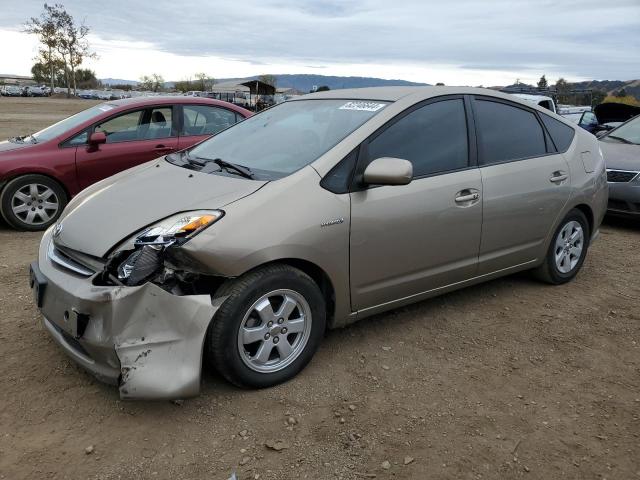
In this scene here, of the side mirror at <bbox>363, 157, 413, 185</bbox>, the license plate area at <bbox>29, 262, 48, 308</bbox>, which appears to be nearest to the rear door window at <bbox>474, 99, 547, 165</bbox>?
the side mirror at <bbox>363, 157, 413, 185</bbox>

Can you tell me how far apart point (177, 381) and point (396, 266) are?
4.94ft

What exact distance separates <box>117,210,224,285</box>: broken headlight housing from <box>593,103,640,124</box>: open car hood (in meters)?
10.7

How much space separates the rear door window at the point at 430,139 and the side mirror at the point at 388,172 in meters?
0.19

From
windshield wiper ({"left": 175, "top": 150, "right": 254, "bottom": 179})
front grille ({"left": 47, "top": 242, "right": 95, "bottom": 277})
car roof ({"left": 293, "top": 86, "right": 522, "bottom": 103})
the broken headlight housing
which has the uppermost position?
car roof ({"left": 293, "top": 86, "right": 522, "bottom": 103})

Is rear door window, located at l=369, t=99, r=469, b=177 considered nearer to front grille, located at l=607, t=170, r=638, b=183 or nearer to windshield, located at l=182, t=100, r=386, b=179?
windshield, located at l=182, t=100, r=386, b=179

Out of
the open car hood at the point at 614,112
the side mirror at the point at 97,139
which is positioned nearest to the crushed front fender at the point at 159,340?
the side mirror at the point at 97,139

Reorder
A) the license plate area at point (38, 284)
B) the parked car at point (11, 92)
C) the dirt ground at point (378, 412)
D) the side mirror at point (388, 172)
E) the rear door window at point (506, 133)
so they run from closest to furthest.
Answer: the dirt ground at point (378, 412)
the license plate area at point (38, 284)
the side mirror at point (388, 172)
the rear door window at point (506, 133)
the parked car at point (11, 92)

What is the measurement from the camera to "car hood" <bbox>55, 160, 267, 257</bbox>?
9.66 feet

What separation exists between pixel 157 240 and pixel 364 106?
1.68 meters

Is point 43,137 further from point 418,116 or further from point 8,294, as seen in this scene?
point 418,116

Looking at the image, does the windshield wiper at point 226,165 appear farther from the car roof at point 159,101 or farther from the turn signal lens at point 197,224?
the car roof at point 159,101

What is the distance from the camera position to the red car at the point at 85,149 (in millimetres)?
6156

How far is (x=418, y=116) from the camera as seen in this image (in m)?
3.66

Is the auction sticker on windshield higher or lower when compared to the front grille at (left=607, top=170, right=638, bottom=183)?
higher
